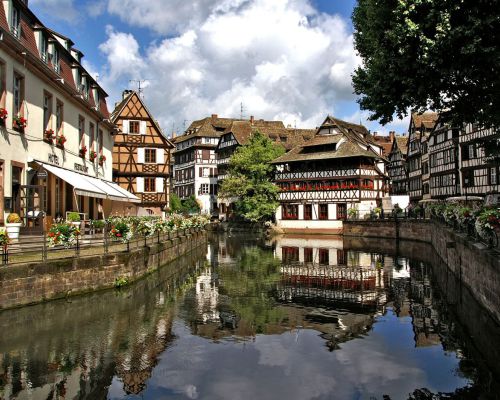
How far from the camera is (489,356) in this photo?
432 inches

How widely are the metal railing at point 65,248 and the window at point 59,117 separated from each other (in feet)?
18.2

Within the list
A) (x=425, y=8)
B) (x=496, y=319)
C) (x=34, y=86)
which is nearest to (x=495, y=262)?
(x=496, y=319)

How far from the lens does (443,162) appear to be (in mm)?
52250

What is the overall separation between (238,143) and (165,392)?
66.1 m

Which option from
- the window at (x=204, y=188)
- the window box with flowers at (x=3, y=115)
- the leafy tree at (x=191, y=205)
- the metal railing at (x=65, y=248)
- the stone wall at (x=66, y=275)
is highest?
the window at (x=204, y=188)

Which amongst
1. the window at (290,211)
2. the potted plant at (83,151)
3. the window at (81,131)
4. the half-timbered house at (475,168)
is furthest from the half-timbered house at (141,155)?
the half-timbered house at (475,168)

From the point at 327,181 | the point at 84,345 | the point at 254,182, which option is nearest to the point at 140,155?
the point at 254,182

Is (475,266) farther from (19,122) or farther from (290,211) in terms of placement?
(290,211)

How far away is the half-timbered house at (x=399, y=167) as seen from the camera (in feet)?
246

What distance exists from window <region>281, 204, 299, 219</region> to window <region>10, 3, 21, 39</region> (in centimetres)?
4583

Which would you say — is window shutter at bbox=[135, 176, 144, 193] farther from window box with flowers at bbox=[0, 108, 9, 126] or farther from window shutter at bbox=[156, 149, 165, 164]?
window box with flowers at bbox=[0, 108, 9, 126]

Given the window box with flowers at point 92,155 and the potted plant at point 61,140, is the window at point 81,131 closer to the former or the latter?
the window box with flowers at point 92,155

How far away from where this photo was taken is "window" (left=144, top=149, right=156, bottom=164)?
1831 inches

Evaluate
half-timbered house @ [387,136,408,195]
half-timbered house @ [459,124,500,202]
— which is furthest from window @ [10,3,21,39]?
half-timbered house @ [387,136,408,195]
